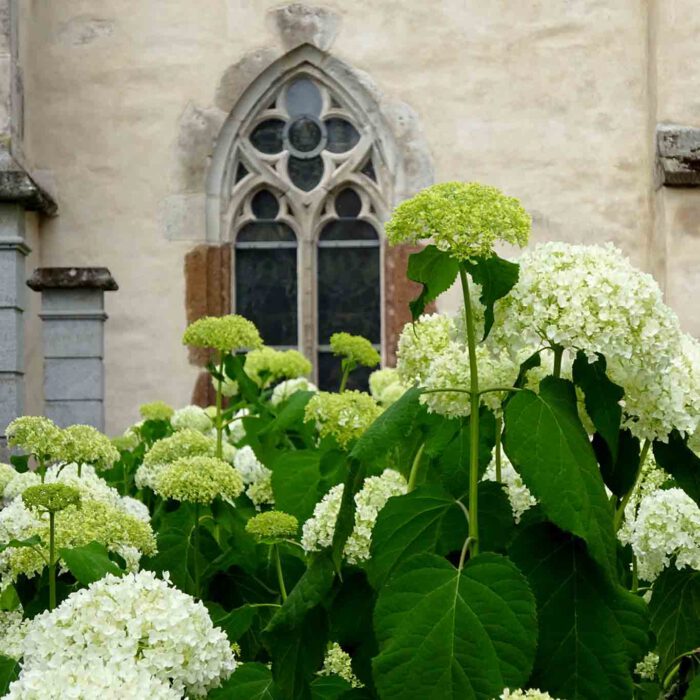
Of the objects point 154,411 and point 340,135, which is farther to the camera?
point 340,135

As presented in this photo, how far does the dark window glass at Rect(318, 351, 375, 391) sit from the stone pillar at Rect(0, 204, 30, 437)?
8.29 feet

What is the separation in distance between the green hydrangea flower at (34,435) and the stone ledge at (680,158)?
25.1ft

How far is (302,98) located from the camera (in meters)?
9.98

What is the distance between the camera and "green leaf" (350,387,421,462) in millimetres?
1604

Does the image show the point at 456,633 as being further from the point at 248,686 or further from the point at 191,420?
the point at 191,420

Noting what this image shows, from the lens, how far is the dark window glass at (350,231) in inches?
393

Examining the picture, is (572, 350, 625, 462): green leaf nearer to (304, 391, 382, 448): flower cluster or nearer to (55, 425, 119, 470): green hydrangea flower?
(304, 391, 382, 448): flower cluster

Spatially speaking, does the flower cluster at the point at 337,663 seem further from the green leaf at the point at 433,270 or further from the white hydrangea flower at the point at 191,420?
the white hydrangea flower at the point at 191,420

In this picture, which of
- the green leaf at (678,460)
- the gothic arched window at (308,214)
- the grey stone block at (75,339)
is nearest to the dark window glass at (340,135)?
the gothic arched window at (308,214)

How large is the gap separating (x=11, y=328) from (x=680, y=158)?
4.79 meters

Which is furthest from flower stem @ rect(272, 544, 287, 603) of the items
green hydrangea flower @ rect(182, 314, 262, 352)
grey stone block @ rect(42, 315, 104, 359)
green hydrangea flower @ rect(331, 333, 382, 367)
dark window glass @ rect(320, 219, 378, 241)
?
dark window glass @ rect(320, 219, 378, 241)

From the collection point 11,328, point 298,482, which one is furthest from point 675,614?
point 11,328

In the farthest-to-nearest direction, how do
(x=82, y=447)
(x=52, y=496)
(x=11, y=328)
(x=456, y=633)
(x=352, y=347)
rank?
(x=11, y=328) → (x=352, y=347) → (x=82, y=447) → (x=52, y=496) → (x=456, y=633)

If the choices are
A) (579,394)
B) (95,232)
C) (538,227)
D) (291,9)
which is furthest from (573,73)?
(579,394)
